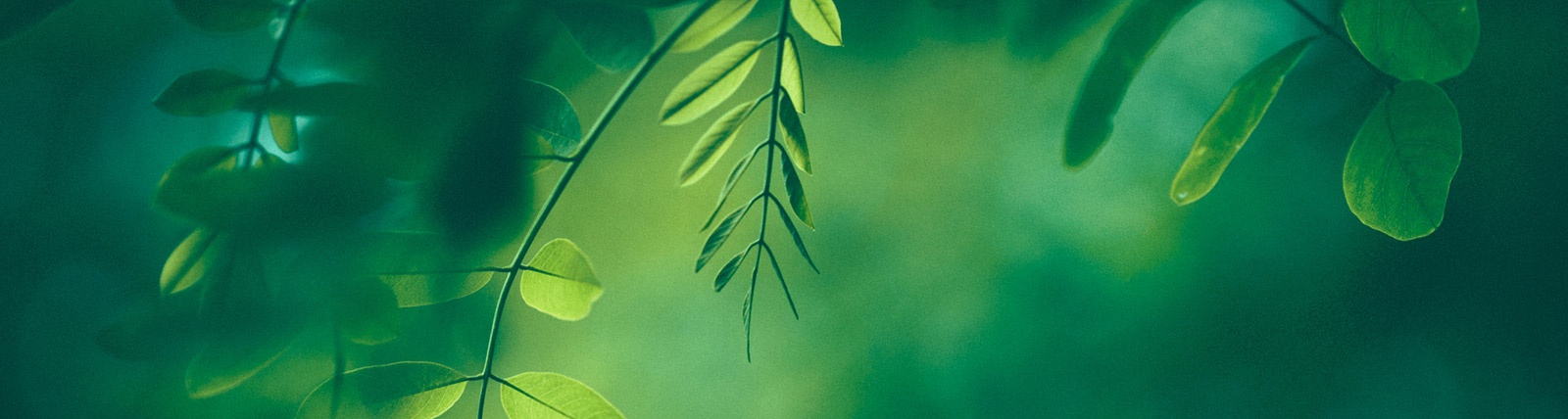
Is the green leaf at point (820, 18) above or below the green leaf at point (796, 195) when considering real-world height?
above

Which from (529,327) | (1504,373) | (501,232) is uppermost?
(501,232)

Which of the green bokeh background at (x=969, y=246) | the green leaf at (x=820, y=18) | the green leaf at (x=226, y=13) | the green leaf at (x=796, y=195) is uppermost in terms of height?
the green leaf at (x=226, y=13)

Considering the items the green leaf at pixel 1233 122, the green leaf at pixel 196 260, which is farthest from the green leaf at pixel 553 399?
the green leaf at pixel 1233 122

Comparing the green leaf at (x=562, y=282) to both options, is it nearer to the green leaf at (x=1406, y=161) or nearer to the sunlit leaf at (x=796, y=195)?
the sunlit leaf at (x=796, y=195)

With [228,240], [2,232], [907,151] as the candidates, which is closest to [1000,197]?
[907,151]

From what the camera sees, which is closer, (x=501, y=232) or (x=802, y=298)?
(x=501, y=232)

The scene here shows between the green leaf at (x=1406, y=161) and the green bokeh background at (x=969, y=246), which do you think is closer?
the green leaf at (x=1406, y=161)

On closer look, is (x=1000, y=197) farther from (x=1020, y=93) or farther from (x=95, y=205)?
(x=95, y=205)
